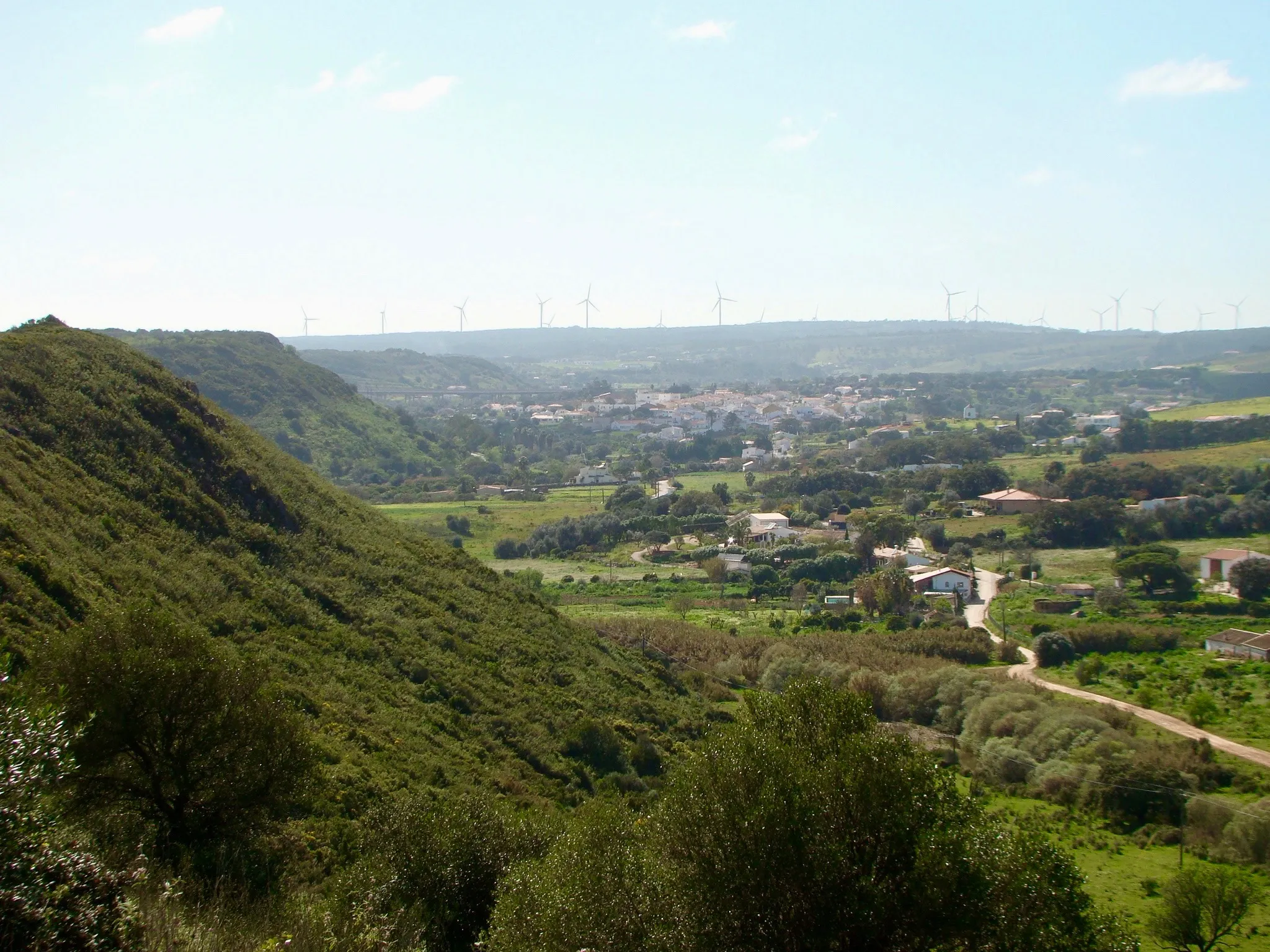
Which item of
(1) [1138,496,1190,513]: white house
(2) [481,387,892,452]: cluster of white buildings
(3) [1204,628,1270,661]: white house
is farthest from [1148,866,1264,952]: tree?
(2) [481,387,892,452]: cluster of white buildings

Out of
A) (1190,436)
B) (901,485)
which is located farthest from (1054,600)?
(1190,436)

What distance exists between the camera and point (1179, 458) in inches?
3174

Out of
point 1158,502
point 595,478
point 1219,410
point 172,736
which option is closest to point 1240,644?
point 1158,502

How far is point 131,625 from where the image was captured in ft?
47.3

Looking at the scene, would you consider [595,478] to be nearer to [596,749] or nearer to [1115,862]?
[596,749]

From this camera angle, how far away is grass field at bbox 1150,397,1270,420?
354ft

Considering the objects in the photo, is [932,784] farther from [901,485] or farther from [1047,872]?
[901,485]

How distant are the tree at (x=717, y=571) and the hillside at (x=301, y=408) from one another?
35324mm

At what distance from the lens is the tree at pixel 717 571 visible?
54.6m

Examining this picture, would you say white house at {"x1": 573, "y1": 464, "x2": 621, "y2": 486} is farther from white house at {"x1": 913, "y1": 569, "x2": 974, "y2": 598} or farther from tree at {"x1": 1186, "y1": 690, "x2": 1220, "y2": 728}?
tree at {"x1": 1186, "y1": 690, "x2": 1220, "y2": 728}

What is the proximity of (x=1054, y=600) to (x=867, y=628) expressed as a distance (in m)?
8.98

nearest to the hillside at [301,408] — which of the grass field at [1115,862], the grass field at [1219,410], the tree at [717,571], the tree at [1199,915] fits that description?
the tree at [717,571]

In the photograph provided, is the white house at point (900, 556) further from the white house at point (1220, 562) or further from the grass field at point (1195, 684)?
the grass field at point (1195, 684)

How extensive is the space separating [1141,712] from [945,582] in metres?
18.8
